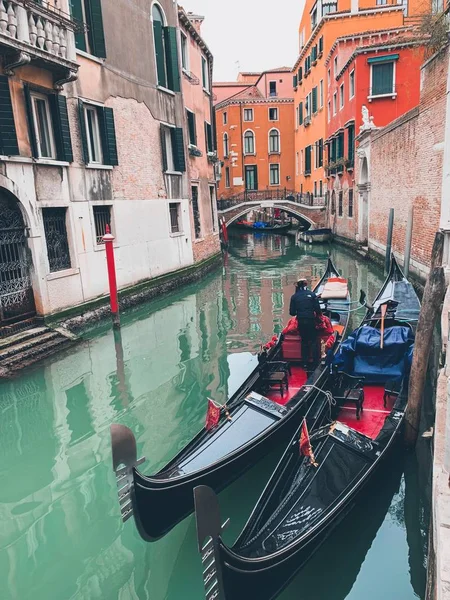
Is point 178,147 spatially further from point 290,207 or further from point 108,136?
point 290,207

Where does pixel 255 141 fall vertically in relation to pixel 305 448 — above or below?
above

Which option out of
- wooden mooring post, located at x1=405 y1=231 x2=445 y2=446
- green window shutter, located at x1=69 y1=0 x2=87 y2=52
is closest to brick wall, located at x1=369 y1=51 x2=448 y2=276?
wooden mooring post, located at x1=405 y1=231 x2=445 y2=446

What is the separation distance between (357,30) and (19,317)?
58.0ft

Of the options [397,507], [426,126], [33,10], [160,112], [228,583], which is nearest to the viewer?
[228,583]

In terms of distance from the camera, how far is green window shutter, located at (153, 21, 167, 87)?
10398mm

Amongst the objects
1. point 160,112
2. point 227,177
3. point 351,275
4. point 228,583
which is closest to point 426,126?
point 351,275

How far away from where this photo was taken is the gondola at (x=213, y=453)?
8.21 feet

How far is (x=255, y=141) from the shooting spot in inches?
1114

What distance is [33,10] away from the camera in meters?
6.20

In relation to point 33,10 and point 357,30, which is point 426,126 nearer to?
point 33,10

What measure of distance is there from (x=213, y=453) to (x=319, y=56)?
20970 millimetres

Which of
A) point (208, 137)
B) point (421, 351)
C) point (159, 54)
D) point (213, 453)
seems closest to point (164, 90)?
point (159, 54)

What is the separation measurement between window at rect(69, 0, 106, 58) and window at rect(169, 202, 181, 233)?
12.5 feet

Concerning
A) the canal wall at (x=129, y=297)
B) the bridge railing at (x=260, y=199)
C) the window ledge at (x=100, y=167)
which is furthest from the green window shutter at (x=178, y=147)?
the bridge railing at (x=260, y=199)
